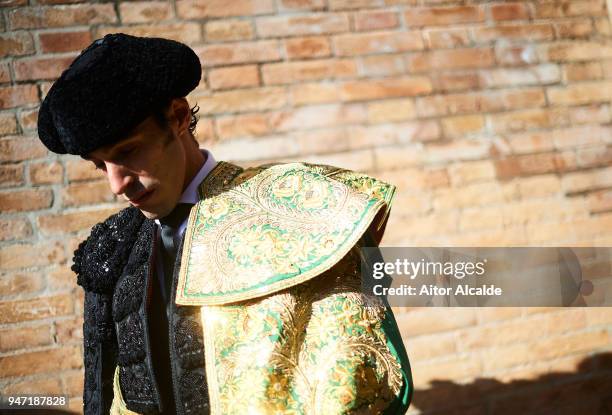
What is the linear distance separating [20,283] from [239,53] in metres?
1.33

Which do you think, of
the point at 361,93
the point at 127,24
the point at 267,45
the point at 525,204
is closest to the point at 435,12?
the point at 361,93

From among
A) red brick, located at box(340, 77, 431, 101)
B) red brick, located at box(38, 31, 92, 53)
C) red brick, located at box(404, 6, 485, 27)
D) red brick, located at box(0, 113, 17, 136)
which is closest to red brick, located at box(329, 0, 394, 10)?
red brick, located at box(404, 6, 485, 27)

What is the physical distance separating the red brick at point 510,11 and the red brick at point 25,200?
2194 millimetres

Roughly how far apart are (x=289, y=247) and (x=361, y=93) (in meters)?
1.38

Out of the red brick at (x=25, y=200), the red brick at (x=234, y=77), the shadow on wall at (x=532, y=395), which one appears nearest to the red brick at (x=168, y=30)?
the red brick at (x=234, y=77)

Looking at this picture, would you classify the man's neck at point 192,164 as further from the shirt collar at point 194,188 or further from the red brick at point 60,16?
the red brick at point 60,16

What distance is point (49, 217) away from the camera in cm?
222

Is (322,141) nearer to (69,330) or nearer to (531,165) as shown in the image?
(531,165)

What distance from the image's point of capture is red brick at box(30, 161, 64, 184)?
221 centimetres

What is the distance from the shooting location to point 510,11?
8.70ft

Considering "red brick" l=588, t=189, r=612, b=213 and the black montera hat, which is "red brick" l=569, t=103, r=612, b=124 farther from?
the black montera hat

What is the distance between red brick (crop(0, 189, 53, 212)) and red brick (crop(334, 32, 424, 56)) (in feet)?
4.60

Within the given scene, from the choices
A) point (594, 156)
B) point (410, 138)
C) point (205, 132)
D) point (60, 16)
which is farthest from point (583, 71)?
point (60, 16)

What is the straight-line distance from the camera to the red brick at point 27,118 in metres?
2.20
